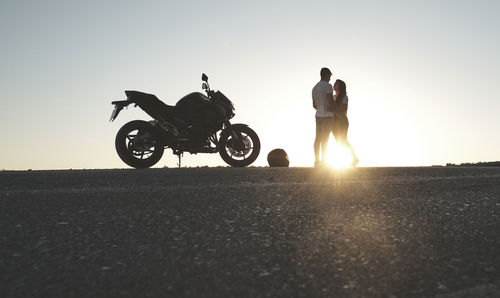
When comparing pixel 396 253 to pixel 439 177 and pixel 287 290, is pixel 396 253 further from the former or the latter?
pixel 439 177

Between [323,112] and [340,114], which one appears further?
[340,114]

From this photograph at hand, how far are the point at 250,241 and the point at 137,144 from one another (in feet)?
21.9

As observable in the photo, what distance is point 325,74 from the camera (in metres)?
10.1

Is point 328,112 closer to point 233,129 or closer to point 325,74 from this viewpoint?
point 325,74

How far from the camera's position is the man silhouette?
33.1ft

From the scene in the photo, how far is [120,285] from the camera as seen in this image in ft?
8.82

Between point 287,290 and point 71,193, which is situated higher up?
point 71,193

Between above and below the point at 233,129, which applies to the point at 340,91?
above

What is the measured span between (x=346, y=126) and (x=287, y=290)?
8.24 meters

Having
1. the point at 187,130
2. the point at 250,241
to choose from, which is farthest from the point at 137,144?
the point at 250,241

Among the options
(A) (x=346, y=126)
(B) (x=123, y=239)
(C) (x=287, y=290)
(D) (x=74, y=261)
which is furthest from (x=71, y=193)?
(A) (x=346, y=126)

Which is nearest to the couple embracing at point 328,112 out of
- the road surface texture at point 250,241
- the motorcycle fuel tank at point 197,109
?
the motorcycle fuel tank at point 197,109

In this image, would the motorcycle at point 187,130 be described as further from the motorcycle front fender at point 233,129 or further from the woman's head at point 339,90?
the woman's head at point 339,90

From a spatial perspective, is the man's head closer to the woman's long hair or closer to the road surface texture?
the woman's long hair
